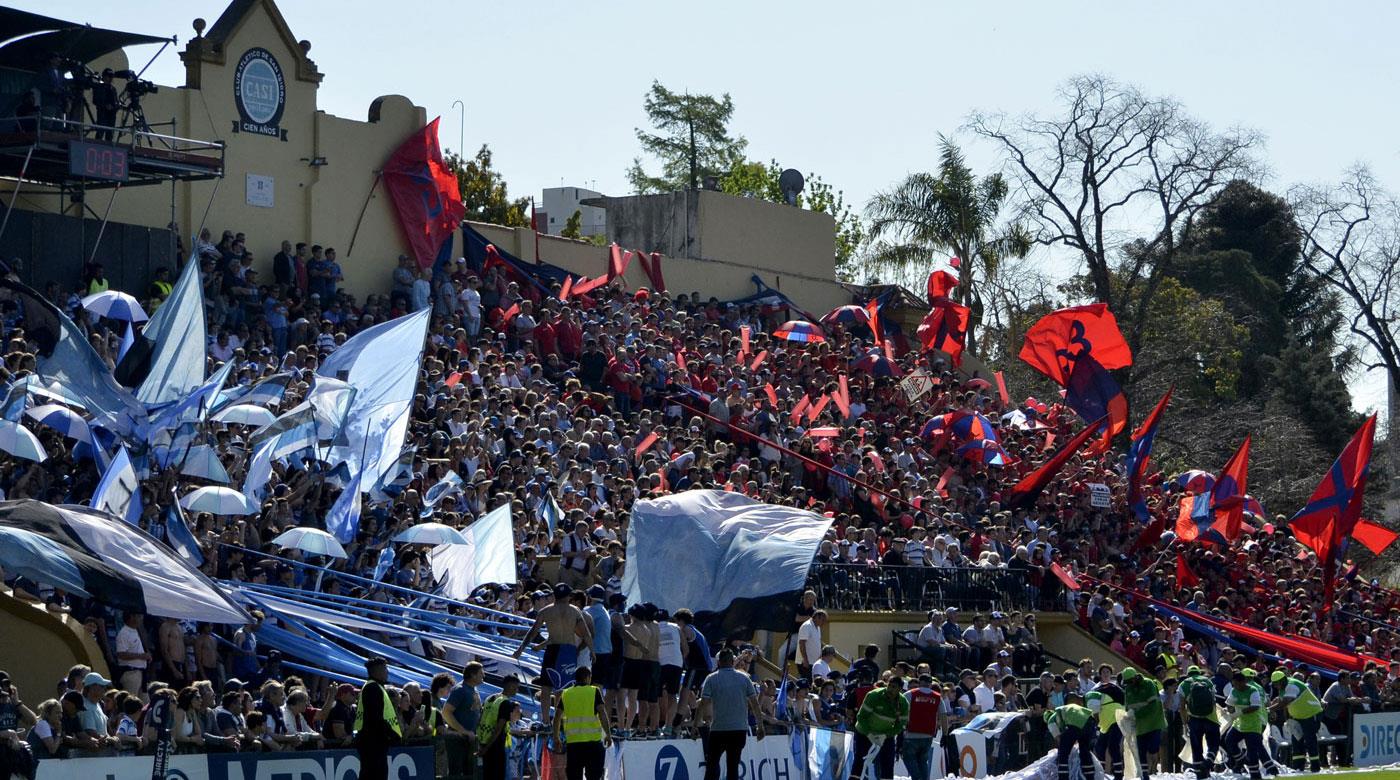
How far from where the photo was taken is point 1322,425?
67125mm

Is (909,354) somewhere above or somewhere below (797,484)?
above

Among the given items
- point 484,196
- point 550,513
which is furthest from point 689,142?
point 550,513

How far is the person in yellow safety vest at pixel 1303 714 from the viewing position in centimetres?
2786

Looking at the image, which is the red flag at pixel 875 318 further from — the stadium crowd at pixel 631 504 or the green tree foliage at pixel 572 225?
the green tree foliage at pixel 572 225

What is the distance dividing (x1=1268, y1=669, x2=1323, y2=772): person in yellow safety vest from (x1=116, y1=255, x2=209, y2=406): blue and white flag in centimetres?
1475

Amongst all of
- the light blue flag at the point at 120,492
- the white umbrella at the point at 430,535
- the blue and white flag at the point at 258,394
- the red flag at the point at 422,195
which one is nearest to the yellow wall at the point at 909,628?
the white umbrella at the point at 430,535

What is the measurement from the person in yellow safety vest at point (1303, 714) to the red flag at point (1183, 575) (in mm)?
9054

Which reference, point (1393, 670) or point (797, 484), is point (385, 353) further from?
point (1393, 670)

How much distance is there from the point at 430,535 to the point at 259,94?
14055mm

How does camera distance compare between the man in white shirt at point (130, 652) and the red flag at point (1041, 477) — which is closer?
the man in white shirt at point (130, 652)

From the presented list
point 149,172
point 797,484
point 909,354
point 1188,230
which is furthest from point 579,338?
point 1188,230

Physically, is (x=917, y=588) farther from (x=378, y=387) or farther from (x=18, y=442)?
(x=18, y=442)

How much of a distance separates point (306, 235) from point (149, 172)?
14.9 feet

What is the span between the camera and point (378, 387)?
2606cm
